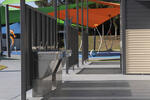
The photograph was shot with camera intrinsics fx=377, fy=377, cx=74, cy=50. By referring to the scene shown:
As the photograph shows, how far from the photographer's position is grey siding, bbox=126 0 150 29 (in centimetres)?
1659

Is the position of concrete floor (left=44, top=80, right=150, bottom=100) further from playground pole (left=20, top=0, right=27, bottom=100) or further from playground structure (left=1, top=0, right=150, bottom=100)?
playground pole (left=20, top=0, right=27, bottom=100)

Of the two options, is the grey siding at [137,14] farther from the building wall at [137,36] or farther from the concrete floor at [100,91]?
the concrete floor at [100,91]

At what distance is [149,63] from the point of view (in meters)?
16.7

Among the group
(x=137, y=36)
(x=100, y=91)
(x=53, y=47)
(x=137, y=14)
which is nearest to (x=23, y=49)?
(x=53, y=47)

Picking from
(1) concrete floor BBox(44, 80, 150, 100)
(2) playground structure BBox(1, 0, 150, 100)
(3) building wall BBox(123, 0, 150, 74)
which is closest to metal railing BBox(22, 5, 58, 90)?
(2) playground structure BBox(1, 0, 150, 100)

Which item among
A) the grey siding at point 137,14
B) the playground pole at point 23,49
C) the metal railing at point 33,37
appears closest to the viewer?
the playground pole at point 23,49

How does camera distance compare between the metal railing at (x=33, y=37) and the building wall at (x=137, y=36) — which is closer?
the metal railing at (x=33, y=37)

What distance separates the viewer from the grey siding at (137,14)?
16.6 meters

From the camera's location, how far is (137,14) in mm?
16656

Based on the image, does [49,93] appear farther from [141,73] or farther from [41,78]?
[141,73]

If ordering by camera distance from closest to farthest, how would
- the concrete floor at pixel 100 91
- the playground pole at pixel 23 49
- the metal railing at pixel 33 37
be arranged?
1. the playground pole at pixel 23 49
2. the metal railing at pixel 33 37
3. the concrete floor at pixel 100 91

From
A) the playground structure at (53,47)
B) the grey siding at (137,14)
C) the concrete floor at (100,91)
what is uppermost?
the grey siding at (137,14)

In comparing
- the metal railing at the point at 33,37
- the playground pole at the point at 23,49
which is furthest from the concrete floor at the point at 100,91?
the playground pole at the point at 23,49

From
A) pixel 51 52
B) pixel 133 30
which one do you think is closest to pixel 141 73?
pixel 133 30
